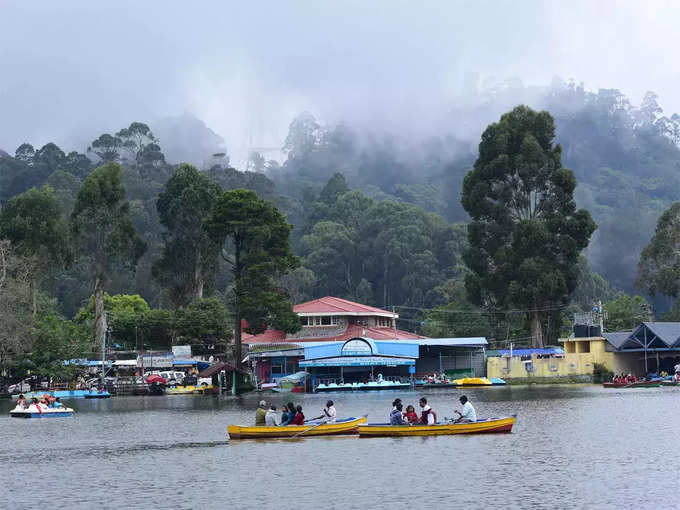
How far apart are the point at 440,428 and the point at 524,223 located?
55.3 m

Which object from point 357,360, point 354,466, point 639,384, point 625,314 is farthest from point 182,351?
point 354,466

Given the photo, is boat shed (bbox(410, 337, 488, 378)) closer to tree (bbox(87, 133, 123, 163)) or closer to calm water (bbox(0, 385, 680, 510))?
calm water (bbox(0, 385, 680, 510))

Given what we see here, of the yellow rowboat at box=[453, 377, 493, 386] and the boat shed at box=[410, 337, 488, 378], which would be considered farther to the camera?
the boat shed at box=[410, 337, 488, 378]

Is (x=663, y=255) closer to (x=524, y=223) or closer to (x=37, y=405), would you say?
(x=524, y=223)

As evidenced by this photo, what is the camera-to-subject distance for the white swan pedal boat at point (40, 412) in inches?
2391

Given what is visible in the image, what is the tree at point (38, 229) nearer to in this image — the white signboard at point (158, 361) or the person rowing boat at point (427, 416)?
the white signboard at point (158, 361)

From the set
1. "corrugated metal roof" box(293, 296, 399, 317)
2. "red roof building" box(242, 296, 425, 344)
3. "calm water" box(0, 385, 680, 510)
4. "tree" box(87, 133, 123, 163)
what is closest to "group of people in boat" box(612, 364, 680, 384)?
"red roof building" box(242, 296, 425, 344)

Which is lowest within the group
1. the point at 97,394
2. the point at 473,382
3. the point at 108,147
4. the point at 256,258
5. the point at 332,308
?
the point at 97,394

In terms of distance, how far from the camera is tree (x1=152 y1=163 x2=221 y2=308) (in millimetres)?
102375

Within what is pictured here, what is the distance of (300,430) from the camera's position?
4003cm

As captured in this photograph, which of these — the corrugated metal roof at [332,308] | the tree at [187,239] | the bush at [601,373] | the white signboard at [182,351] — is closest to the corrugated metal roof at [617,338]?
the bush at [601,373]

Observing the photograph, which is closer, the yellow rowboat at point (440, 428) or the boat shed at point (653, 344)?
the yellow rowboat at point (440, 428)

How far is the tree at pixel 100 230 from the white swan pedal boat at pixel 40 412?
33.8 m

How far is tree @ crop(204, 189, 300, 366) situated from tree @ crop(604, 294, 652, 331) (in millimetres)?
40927
